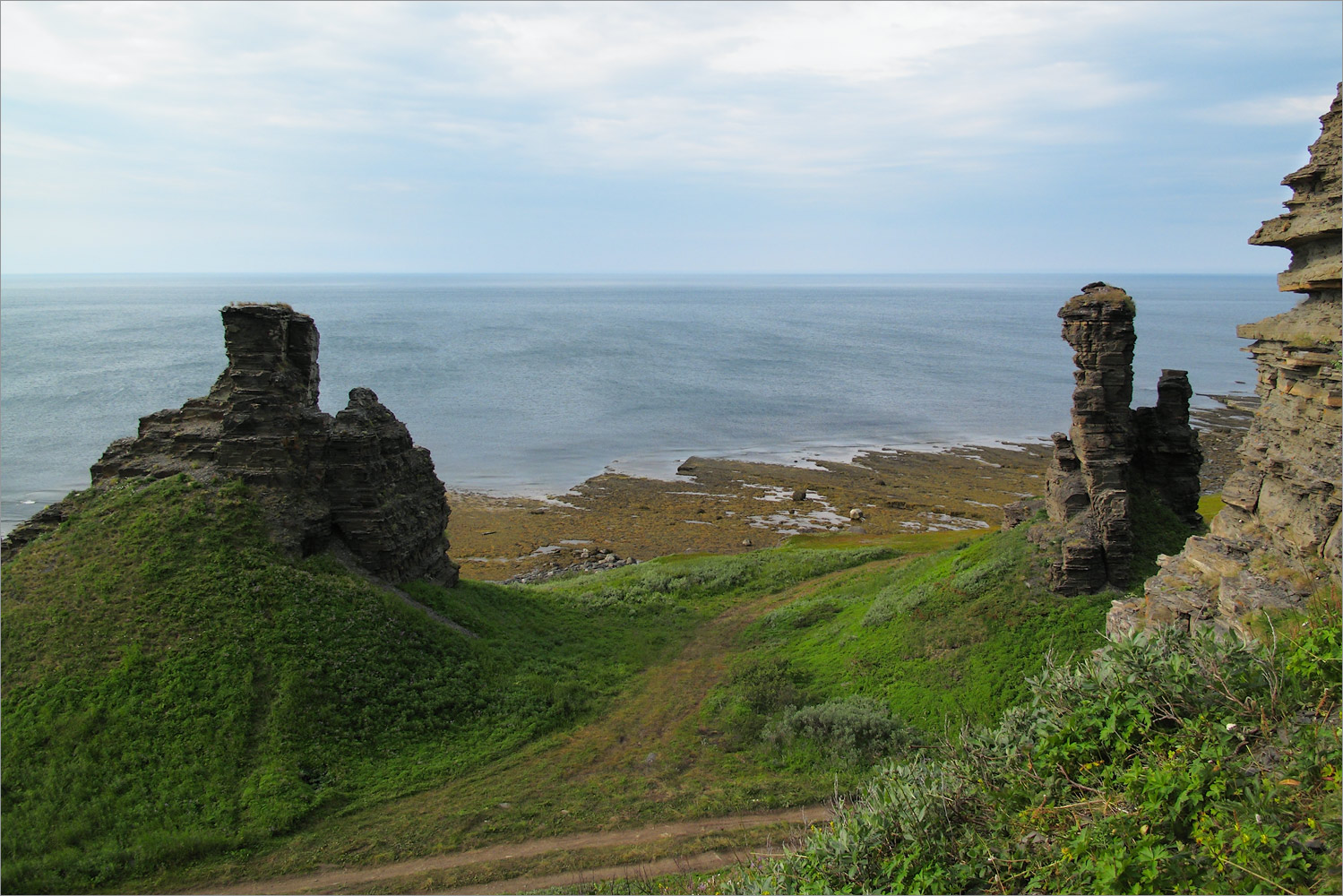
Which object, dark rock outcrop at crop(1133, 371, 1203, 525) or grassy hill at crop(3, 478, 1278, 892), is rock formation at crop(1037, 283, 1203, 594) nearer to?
dark rock outcrop at crop(1133, 371, 1203, 525)

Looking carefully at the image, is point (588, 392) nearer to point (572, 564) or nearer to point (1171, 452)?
point (572, 564)

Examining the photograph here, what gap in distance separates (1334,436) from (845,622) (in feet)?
64.7

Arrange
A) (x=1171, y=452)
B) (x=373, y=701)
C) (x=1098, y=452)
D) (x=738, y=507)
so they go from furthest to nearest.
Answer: (x=738, y=507)
(x=1171, y=452)
(x=1098, y=452)
(x=373, y=701)

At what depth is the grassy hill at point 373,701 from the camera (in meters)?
19.7

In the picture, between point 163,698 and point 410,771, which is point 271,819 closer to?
point 410,771

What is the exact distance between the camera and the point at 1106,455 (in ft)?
90.9

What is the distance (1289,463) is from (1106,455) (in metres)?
A: 14.2

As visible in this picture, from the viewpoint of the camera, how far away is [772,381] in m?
130

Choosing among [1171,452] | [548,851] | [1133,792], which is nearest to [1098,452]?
[1171,452]

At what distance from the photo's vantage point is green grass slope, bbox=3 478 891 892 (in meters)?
19.4

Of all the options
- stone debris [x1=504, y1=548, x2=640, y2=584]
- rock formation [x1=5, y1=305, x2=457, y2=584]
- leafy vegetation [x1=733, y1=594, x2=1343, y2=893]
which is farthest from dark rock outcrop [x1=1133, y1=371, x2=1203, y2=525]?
stone debris [x1=504, y1=548, x2=640, y2=584]

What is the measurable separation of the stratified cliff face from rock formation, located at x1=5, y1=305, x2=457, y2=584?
25.0m

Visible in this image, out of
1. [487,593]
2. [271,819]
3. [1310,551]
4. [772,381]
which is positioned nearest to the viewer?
[1310,551]

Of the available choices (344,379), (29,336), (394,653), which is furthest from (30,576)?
(29,336)
